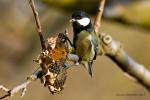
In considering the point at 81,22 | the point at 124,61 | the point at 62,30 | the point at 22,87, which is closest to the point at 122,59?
the point at 124,61

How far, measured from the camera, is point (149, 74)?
1645mm

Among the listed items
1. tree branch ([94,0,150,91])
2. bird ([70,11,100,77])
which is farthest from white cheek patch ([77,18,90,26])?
tree branch ([94,0,150,91])

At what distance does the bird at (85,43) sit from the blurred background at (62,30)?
0.21m

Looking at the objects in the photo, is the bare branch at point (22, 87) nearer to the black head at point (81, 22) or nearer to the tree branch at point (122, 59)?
the black head at point (81, 22)

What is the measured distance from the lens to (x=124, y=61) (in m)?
1.58

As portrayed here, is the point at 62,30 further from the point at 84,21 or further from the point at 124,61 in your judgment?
the point at 84,21

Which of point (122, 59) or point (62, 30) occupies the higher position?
point (122, 59)

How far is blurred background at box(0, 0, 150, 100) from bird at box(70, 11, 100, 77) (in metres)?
0.21

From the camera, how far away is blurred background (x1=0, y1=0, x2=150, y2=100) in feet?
8.66

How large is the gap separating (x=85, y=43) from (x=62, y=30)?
10.5 feet

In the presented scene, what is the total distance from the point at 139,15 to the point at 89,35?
4.55ft

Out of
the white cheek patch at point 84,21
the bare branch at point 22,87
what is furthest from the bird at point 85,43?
the bare branch at point 22,87

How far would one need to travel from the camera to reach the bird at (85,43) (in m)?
1.26

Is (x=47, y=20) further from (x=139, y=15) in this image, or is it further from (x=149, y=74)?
(x=149, y=74)
